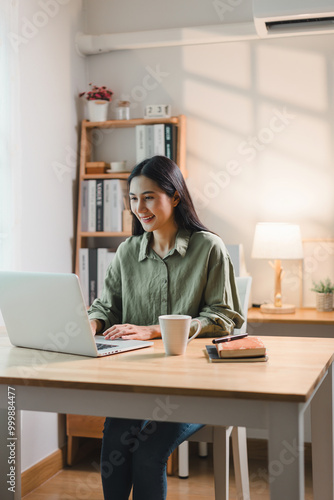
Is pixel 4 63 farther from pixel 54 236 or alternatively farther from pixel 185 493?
pixel 185 493

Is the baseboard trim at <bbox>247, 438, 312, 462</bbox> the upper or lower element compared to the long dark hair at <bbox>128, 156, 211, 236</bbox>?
lower

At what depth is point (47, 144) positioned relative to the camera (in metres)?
2.91

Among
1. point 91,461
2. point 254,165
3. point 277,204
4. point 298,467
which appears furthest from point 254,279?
point 298,467

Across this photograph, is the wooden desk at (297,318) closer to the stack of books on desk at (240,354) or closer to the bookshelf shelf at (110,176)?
the bookshelf shelf at (110,176)

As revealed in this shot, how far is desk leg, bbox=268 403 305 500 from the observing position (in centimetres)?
113

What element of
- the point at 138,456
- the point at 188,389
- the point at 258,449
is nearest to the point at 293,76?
the point at 258,449

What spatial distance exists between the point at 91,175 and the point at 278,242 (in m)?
1.05

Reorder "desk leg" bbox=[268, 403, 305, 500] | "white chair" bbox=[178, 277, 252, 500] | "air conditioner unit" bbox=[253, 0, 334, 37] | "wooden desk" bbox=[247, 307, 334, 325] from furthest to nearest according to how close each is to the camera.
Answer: "wooden desk" bbox=[247, 307, 334, 325] < "air conditioner unit" bbox=[253, 0, 334, 37] < "white chair" bbox=[178, 277, 252, 500] < "desk leg" bbox=[268, 403, 305, 500]

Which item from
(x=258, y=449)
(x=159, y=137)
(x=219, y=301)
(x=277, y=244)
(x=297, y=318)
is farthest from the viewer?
(x=159, y=137)

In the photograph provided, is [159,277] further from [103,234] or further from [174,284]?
[103,234]

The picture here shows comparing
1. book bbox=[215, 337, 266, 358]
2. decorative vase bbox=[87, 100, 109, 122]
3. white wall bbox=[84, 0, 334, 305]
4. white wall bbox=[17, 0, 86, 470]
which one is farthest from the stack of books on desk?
decorative vase bbox=[87, 100, 109, 122]

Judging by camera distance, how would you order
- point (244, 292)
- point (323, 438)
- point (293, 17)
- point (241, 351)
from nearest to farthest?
point (241, 351) < point (323, 438) < point (244, 292) < point (293, 17)

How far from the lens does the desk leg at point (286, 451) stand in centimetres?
113

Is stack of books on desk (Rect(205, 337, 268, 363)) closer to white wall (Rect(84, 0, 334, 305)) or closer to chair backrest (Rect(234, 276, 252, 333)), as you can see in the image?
chair backrest (Rect(234, 276, 252, 333))
